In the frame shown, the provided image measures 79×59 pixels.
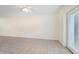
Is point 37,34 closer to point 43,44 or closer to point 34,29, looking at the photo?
point 34,29

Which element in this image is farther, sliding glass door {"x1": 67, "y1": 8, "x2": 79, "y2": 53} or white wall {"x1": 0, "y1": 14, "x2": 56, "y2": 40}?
sliding glass door {"x1": 67, "y1": 8, "x2": 79, "y2": 53}

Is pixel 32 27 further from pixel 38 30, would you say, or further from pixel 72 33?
→ pixel 72 33

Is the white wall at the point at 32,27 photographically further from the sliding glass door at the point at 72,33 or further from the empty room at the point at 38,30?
the sliding glass door at the point at 72,33

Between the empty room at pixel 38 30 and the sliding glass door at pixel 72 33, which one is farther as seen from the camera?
the sliding glass door at pixel 72 33

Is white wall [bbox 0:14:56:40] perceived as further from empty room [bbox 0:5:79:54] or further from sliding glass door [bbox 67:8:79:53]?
sliding glass door [bbox 67:8:79:53]

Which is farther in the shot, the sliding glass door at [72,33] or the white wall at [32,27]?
the sliding glass door at [72,33]

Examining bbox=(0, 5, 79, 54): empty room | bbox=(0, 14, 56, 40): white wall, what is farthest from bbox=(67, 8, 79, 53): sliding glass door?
bbox=(0, 14, 56, 40): white wall

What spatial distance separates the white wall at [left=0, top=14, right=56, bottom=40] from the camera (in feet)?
6.56

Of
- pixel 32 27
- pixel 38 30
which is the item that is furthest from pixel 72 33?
pixel 32 27

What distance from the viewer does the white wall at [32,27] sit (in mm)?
2000

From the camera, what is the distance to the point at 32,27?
2168mm

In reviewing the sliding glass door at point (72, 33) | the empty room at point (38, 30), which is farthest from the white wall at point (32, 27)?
the sliding glass door at point (72, 33)
